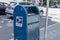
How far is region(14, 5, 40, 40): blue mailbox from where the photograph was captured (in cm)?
457

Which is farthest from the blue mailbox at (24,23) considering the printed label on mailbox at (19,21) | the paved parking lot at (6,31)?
the paved parking lot at (6,31)

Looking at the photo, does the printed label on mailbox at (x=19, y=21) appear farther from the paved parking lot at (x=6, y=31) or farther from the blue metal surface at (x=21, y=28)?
the paved parking lot at (x=6, y=31)

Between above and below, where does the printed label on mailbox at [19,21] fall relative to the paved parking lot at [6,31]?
above

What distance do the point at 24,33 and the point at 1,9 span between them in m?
16.7

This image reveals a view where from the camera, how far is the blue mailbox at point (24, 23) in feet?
15.0

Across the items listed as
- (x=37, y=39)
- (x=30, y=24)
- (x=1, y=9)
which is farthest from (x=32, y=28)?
(x=1, y=9)

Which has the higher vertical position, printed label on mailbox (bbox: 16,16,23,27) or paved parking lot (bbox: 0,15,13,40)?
printed label on mailbox (bbox: 16,16,23,27)

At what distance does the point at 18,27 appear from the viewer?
4.72m

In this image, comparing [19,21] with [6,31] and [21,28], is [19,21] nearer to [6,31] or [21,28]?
[21,28]

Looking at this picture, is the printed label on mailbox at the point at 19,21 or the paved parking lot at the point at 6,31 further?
the paved parking lot at the point at 6,31

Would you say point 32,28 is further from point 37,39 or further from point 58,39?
point 58,39

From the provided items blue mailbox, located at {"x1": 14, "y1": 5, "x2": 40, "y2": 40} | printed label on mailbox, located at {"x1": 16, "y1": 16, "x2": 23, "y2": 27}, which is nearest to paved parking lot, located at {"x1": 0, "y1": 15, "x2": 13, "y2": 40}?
blue mailbox, located at {"x1": 14, "y1": 5, "x2": 40, "y2": 40}

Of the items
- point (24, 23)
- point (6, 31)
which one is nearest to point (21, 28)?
point (24, 23)

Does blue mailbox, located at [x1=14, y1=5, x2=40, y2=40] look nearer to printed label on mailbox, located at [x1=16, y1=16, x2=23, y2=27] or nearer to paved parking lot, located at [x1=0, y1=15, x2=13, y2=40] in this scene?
printed label on mailbox, located at [x1=16, y1=16, x2=23, y2=27]
